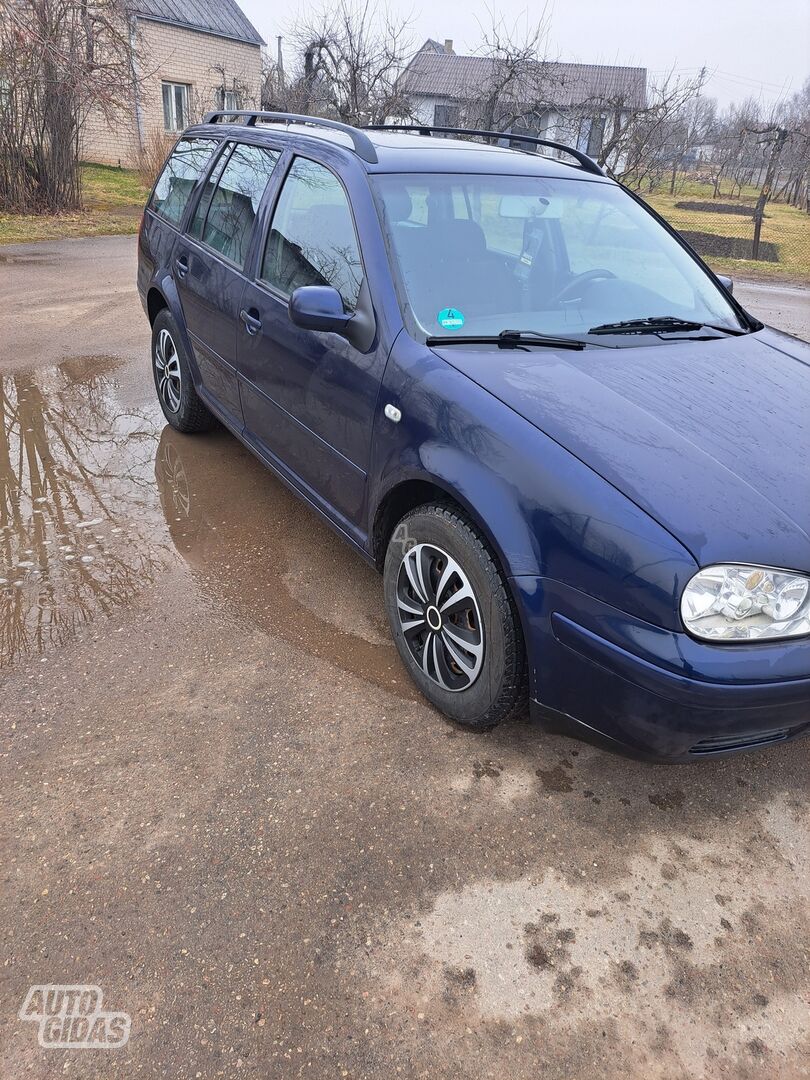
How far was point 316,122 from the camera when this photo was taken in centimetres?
378

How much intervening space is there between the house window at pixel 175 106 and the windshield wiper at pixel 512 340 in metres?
27.3

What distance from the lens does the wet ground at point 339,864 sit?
70.4 inches

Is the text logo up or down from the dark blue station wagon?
down

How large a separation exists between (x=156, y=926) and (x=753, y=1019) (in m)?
1.52

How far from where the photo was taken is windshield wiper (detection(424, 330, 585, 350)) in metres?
2.71

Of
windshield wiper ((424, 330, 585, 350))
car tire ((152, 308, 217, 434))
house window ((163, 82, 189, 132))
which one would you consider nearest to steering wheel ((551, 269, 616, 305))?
windshield wiper ((424, 330, 585, 350))

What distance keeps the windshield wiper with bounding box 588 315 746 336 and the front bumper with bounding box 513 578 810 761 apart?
131cm

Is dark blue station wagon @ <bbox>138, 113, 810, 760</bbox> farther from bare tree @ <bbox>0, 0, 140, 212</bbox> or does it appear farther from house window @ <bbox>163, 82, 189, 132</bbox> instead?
house window @ <bbox>163, 82, 189, 132</bbox>

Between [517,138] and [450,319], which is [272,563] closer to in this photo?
[450,319]

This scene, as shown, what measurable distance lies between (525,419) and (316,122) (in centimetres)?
241

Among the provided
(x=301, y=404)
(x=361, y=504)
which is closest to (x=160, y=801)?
(x=361, y=504)

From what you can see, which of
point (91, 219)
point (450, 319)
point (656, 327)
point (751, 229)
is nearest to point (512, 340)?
point (450, 319)

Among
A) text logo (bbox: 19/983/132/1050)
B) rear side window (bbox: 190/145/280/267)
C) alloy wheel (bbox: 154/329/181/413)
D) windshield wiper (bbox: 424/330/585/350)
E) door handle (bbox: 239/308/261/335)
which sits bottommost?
text logo (bbox: 19/983/132/1050)

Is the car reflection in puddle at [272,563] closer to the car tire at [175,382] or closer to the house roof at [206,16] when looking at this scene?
the car tire at [175,382]
